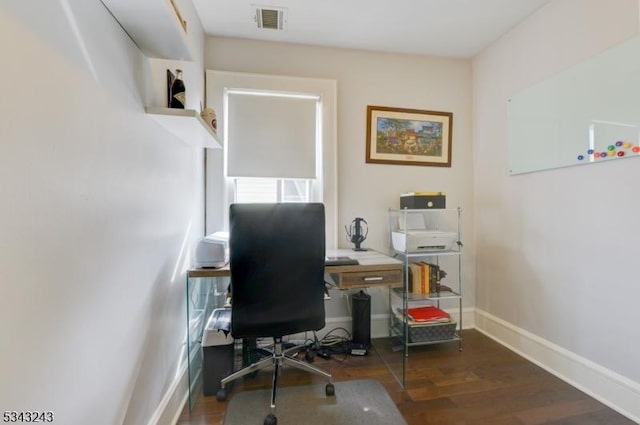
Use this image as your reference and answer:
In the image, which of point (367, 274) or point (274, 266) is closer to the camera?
point (274, 266)

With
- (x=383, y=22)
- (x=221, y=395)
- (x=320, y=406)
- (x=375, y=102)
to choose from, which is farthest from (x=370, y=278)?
(x=383, y=22)

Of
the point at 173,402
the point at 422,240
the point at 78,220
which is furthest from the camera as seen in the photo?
the point at 422,240

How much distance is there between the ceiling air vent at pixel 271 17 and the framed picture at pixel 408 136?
3.27 ft

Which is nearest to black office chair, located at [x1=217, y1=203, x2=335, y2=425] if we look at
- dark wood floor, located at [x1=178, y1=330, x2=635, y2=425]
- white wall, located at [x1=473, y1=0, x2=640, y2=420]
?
dark wood floor, located at [x1=178, y1=330, x2=635, y2=425]

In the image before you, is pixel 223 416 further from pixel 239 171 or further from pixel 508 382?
pixel 508 382

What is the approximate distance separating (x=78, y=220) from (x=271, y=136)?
172cm

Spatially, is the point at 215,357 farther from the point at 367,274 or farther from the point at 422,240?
the point at 422,240

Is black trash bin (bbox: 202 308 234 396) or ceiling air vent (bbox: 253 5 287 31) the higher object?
ceiling air vent (bbox: 253 5 287 31)

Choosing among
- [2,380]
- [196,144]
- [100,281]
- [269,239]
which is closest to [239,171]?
[196,144]

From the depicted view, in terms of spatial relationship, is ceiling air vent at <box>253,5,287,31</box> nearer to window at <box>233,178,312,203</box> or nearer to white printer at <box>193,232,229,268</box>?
window at <box>233,178,312,203</box>

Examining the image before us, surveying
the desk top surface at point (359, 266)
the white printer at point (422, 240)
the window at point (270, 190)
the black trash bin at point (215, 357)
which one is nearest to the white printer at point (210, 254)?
the desk top surface at point (359, 266)

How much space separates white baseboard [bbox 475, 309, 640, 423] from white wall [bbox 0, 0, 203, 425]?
2519 millimetres

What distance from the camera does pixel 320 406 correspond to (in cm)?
167

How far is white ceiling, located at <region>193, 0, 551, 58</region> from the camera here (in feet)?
6.64
